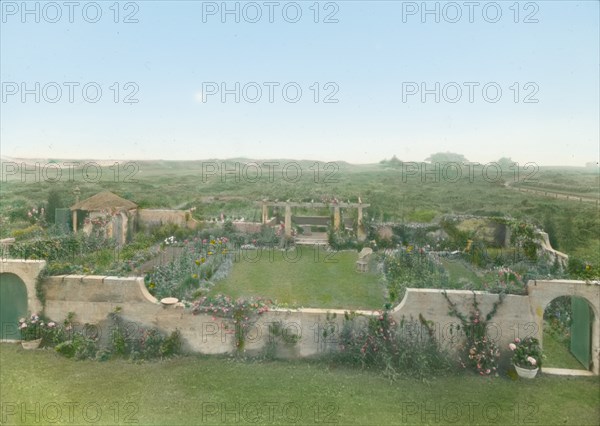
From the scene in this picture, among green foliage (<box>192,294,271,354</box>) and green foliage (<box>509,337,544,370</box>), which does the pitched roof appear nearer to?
green foliage (<box>192,294,271,354</box>)

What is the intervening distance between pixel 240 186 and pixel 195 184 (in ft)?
18.8

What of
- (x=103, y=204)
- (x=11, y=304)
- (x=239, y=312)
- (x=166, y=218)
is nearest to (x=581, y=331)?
(x=239, y=312)

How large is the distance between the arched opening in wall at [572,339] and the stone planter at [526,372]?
0.57 m

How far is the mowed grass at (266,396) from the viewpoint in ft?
18.2

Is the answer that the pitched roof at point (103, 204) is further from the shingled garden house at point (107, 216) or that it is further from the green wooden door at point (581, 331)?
the green wooden door at point (581, 331)

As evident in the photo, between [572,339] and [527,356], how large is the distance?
185cm

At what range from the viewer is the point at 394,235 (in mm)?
17469

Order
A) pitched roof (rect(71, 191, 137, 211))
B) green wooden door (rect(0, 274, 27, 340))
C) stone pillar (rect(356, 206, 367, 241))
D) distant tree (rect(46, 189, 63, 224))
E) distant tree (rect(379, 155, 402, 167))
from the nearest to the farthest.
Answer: green wooden door (rect(0, 274, 27, 340)) < pitched roof (rect(71, 191, 137, 211)) < stone pillar (rect(356, 206, 367, 241)) < distant tree (rect(46, 189, 63, 224)) < distant tree (rect(379, 155, 402, 167))

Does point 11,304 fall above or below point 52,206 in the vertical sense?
below

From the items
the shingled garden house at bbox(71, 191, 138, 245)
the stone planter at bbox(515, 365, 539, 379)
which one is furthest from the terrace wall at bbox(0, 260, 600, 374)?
the shingled garden house at bbox(71, 191, 138, 245)

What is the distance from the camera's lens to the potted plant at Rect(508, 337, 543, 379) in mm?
6453

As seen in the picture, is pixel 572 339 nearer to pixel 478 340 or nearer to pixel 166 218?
pixel 478 340

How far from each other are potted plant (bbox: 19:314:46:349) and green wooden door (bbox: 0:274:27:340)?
0.37 metres

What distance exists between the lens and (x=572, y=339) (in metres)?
7.57
